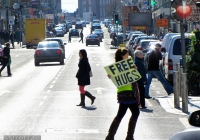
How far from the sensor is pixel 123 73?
39.4 feet

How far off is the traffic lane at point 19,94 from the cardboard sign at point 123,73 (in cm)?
259

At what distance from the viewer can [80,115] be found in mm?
16703

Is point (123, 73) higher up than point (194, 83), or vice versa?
point (123, 73)

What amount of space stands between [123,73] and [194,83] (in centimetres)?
887

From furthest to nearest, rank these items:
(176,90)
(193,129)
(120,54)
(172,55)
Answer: (172,55), (176,90), (120,54), (193,129)

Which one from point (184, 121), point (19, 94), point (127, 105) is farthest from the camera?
point (19, 94)

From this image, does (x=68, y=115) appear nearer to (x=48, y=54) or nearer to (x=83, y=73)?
(x=83, y=73)

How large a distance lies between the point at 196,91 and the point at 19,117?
6.55m

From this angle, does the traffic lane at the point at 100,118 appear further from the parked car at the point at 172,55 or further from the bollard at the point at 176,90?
the parked car at the point at 172,55

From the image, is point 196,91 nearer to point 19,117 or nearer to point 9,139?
point 19,117

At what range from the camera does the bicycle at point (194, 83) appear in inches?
797

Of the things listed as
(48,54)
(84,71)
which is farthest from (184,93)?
(48,54)

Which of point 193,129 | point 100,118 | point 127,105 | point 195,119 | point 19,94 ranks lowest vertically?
point 19,94

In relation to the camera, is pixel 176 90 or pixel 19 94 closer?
pixel 176 90
